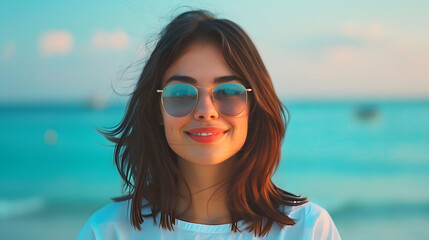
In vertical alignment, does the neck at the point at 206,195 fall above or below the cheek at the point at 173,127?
below

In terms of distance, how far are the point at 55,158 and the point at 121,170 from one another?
44.5ft

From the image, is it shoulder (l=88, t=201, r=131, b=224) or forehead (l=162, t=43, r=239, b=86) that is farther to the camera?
shoulder (l=88, t=201, r=131, b=224)

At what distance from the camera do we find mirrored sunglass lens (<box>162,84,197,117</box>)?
6.74 ft

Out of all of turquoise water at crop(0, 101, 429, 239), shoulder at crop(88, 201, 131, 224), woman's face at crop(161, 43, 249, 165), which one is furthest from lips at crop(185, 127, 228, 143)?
turquoise water at crop(0, 101, 429, 239)

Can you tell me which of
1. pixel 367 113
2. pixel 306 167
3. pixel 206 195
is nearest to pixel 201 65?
pixel 206 195

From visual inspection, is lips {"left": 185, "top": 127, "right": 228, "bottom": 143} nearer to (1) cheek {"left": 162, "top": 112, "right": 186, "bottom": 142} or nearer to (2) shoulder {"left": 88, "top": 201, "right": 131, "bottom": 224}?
(1) cheek {"left": 162, "top": 112, "right": 186, "bottom": 142}

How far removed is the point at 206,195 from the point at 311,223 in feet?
1.61

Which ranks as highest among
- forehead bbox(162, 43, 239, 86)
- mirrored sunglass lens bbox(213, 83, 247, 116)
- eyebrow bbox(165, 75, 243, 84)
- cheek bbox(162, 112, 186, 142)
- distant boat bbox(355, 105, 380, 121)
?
distant boat bbox(355, 105, 380, 121)

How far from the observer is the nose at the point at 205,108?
2.04m

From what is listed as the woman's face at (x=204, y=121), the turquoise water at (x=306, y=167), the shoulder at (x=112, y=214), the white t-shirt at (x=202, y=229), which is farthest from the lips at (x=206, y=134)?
the turquoise water at (x=306, y=167)

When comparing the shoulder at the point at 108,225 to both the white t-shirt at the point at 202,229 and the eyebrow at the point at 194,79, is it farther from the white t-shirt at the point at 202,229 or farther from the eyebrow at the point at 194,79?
the eyebrow at the point at 194,79

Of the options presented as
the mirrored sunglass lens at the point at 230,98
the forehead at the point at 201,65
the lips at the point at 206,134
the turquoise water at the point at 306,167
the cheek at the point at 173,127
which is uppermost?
the turquoise water at the point at 306,167

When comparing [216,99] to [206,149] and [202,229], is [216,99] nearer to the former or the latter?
[206,149]

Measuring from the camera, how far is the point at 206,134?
6.74 ft
